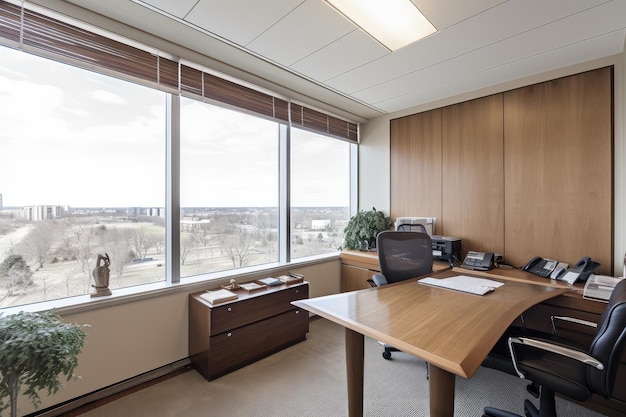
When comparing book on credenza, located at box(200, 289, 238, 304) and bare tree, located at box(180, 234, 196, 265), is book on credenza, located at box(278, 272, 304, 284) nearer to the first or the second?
book on credenza, located at box(200, 289, 238, 304)

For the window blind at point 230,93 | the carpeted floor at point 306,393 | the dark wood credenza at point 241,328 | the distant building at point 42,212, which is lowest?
the carpeted floor at point 306,393

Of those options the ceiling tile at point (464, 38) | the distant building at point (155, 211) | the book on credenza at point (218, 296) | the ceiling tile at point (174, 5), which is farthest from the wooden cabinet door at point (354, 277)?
the ceiling tile at point (174, 5)

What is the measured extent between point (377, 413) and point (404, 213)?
8.47 ft

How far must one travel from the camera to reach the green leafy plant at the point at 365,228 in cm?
396

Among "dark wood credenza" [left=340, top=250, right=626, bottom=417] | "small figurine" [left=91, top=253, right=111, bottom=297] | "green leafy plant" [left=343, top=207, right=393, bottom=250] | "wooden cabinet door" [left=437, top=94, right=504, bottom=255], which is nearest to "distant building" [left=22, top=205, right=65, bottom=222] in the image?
"small figurine" [left=91, top=253, right=111, bottom=297]

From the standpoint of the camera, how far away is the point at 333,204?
14.1ft

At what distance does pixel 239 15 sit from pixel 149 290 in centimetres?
223

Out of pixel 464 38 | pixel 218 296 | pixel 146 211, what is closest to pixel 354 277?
pixel 218 296

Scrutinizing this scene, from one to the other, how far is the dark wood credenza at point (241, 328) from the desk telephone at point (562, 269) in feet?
7.72

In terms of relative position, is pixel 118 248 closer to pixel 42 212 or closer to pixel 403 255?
pixel 42 212

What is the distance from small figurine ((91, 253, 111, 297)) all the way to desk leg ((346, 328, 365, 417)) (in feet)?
6.09

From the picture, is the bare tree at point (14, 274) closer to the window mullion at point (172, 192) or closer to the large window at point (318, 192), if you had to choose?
the window mullion at point (172, 192)

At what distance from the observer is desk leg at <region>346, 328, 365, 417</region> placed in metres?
1.78

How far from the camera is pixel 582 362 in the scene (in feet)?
4.73
